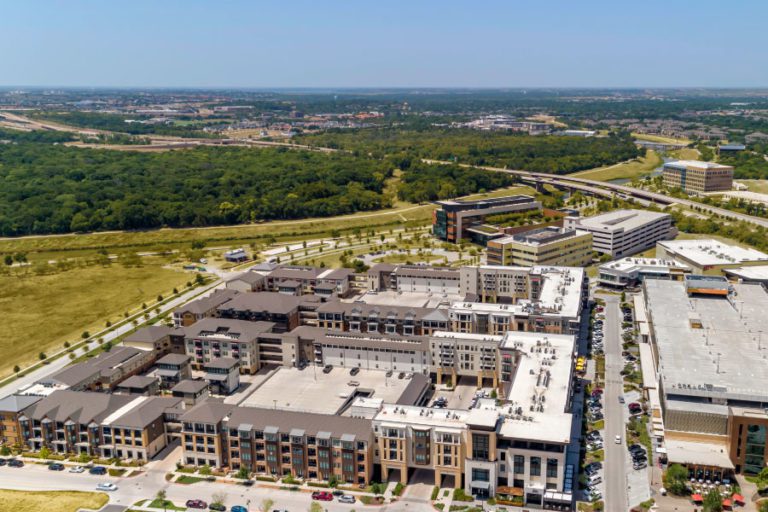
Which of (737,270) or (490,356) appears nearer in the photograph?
(490,356)

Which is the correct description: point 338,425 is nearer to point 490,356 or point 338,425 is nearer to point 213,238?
point 490,356

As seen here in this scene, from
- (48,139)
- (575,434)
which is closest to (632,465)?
(575,434)

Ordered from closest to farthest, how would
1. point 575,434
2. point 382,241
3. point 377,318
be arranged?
point 575,434
point 377,318
point 382,241

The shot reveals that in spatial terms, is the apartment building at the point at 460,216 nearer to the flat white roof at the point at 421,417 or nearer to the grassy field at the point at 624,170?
the grassy field at the point at 624,170

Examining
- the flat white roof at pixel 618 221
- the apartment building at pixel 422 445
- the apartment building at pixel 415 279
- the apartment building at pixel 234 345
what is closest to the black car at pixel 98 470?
the apartment building at pixel 234 345

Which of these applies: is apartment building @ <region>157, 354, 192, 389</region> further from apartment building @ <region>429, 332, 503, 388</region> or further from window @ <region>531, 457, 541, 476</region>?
window @ <region>531, 457, 541, 476</region>

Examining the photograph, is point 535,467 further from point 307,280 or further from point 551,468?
point 307,280

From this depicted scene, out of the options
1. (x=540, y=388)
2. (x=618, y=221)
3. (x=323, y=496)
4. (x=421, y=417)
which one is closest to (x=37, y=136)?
(x=618, y=221)
